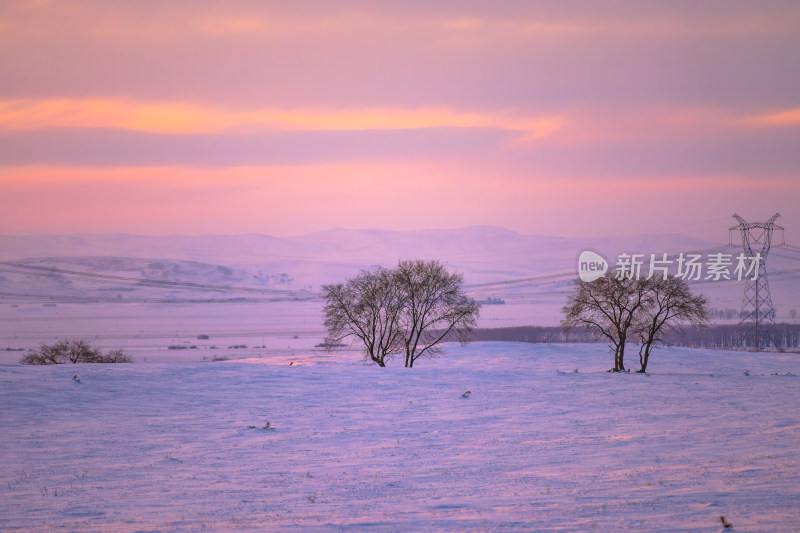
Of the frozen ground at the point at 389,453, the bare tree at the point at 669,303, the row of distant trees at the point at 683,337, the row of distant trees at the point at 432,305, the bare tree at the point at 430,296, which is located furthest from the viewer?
the row of distant trees at the point at 683,337

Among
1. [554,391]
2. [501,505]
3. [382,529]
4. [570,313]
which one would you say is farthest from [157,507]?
[570,313]

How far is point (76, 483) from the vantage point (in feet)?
70.6

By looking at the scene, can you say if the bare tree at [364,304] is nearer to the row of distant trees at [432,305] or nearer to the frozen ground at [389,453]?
the row of distant trees at [432,305]

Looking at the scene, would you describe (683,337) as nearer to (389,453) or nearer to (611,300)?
(611,300)

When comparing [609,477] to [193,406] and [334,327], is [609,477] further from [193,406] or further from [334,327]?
[334,327]

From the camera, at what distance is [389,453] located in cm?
2580

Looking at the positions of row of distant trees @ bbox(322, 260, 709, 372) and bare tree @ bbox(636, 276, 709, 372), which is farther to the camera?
row of distant trees @ bbox(322, 260, 709, 372)

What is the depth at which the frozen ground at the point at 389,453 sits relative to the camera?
17.1 m

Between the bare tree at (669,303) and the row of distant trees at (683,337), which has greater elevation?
the bare tree at (669,303)

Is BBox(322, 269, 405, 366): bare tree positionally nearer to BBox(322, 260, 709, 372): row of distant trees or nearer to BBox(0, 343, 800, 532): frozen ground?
BBox(322, 260, 709, 372): row of distant trees

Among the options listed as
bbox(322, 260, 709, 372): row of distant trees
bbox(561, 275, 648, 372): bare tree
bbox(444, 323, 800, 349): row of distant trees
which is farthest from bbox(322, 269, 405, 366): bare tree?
bbox(444, 323, 800, 349): row of distant trees

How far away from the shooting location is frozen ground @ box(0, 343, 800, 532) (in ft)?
56.0

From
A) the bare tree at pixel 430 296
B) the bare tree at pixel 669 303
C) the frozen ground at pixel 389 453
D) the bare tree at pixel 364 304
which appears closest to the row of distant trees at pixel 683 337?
the bare tree at pixel 430 296

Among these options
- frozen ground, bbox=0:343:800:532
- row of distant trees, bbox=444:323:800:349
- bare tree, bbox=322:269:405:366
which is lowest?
frozen ground, bbox=0:343:800:532
